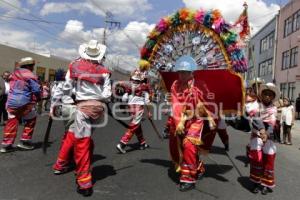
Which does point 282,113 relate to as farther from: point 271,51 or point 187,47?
point 271,51

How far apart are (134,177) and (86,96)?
1.55 m

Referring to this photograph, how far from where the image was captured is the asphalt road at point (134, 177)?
553 centimetres

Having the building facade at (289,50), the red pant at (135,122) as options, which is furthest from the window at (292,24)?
the red pant at (135,122)

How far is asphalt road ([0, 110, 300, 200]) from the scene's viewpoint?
5527 millimetres

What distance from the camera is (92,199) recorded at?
5234 millimetres

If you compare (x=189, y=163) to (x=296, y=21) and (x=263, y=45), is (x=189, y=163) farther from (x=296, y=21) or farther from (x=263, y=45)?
(x=263, y=45)

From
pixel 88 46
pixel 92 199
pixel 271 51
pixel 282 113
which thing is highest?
pixel 271 51

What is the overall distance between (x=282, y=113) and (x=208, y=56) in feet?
20.4

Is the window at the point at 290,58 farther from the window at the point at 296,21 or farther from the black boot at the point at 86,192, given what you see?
the black boot at the point at 86,192

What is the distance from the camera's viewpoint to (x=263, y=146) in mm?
5902

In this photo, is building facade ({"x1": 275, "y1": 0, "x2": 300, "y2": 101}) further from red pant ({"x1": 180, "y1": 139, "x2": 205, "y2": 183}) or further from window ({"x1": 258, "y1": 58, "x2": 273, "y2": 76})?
red pant ({"x1": 180, "y1": 139, "x2": 205, "y2": 183})

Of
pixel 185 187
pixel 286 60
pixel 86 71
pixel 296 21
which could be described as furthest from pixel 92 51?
pixel 286 60

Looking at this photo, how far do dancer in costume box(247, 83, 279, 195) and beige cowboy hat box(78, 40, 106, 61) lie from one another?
2340mm

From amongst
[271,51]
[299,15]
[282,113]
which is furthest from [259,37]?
[282,113]
